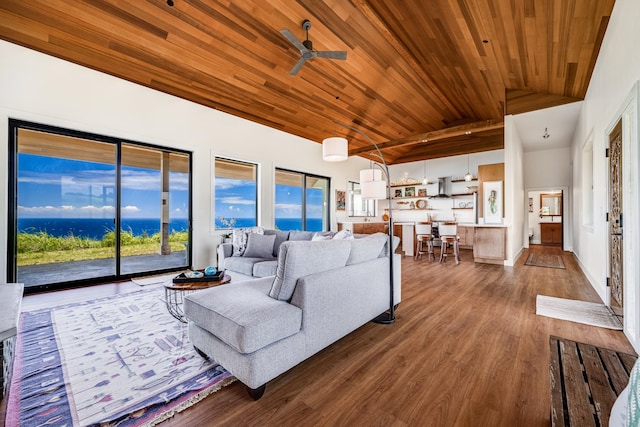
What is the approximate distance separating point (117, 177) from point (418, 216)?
878 centimetres

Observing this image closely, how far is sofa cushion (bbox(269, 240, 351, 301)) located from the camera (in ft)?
6.28

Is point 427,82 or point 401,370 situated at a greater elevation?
point 427,82

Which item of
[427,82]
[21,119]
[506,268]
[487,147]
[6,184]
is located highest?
[427,82]

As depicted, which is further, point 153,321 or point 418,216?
point 418,216

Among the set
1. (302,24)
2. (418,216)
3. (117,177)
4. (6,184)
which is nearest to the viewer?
(6,184)

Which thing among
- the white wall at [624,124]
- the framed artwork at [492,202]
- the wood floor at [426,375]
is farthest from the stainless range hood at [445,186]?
the wood floor at [426,375]

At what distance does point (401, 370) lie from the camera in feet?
6.43

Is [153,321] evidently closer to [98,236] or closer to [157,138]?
[98,236]

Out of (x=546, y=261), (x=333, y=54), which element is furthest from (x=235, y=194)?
(x=546, y=261)

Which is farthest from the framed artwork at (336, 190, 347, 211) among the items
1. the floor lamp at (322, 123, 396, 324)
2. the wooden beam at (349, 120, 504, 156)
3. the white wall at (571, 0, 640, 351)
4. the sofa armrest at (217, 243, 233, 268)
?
the white wall at (571, 0, 640, 351)

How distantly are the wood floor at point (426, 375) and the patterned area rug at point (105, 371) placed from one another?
24 cm

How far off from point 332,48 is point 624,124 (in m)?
3.70

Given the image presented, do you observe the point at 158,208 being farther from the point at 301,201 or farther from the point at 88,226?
the point at 301,201

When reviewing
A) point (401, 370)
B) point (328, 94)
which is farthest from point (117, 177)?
point (401, 370)
